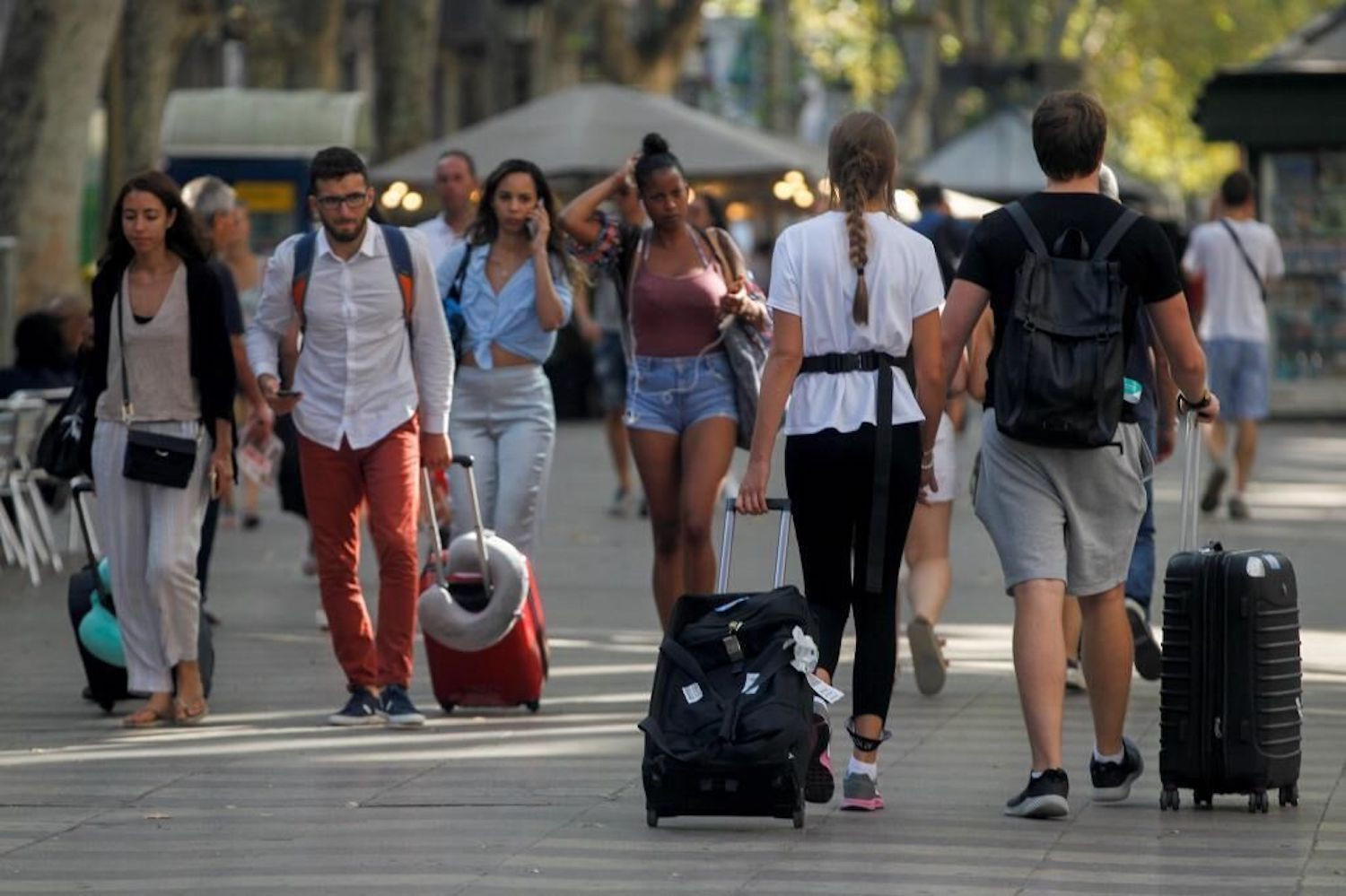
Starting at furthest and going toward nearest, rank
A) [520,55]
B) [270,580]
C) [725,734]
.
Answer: [520,55], [270,580], [725,734]

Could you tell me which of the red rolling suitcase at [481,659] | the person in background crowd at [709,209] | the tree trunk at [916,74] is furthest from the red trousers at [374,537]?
the tree trunk at [916,74]

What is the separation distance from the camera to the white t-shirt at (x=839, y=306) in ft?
25.5

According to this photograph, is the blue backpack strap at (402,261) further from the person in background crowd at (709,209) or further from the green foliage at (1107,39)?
the green foliage at (1107,39)

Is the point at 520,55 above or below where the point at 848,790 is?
above

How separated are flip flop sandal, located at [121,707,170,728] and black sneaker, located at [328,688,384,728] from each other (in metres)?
0.52

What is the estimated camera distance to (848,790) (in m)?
7.86

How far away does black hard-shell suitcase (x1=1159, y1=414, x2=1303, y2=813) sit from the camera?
770 cm

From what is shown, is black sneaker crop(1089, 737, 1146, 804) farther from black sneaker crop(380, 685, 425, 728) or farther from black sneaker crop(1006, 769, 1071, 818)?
black sneaker crop(380, 685, 425, 728)

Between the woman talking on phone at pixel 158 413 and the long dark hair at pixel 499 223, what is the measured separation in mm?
1097

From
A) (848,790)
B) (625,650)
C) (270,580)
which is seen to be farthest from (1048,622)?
(270,580)

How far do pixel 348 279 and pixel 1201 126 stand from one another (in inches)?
733

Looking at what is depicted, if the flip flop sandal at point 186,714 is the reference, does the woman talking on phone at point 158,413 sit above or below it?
above

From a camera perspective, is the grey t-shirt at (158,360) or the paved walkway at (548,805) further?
the grey t-shirt at (158,360)

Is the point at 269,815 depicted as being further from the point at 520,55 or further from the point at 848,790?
the point at 520,55
